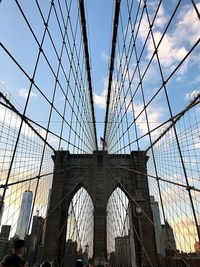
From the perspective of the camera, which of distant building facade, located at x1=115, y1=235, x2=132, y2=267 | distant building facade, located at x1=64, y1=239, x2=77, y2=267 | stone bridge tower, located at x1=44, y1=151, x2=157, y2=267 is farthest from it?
distant building facade, located at x1=64, y1=239, x2=77, y2=267

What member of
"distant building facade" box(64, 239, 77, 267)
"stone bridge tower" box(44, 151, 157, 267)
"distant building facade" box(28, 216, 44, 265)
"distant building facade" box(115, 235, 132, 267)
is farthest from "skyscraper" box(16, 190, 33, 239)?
"distant building facade" box(115, 235, 132, 267)

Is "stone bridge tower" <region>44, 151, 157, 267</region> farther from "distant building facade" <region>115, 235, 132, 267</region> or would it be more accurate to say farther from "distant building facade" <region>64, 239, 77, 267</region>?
"distant building facade" <region>115, 235, 132, 267</region>

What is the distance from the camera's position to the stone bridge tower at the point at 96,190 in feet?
40.9

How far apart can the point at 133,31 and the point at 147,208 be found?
11.1m

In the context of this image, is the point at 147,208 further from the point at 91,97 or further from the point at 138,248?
the point at 91,97

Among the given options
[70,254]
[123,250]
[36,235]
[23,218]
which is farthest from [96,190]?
[23,218]

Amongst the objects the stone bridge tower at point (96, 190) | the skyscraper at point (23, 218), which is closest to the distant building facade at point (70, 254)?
the stone bridge tower at point (96, 190)

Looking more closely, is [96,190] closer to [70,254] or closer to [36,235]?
[70,254]

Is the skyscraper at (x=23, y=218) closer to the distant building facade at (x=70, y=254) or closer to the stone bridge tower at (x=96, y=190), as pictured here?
the stone bridge tower at (x=96, y=190)

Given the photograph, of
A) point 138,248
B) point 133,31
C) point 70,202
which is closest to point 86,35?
point 133,31

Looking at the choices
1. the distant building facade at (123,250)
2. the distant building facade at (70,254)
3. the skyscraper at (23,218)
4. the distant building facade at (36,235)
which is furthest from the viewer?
the distant building facade at (70,254)

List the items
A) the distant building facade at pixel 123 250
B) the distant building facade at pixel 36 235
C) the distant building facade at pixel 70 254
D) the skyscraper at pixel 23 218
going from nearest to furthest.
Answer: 1. the distant building facade at pixel 36 235
2. the skyscraper at pixel 23 218
3. the distant building facade at pixel 123 250
4. the distant building facade at pixel 70 254

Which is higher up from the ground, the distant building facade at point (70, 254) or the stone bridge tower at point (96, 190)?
the stone bridge tower at point (96, 190)

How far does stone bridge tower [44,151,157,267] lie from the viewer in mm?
12477
